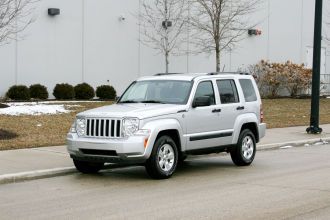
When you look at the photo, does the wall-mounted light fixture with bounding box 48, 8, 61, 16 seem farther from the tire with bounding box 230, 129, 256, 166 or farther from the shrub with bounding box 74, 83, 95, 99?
the tire with bounding box 230, 129, 256, 166

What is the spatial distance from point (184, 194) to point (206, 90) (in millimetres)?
3119

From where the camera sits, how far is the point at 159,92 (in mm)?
11742

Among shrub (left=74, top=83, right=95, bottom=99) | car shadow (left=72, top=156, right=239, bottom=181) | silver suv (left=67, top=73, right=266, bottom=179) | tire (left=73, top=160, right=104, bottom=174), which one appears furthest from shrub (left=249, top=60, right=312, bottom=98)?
tire (left=73, top=160, right=104, bottom=174)

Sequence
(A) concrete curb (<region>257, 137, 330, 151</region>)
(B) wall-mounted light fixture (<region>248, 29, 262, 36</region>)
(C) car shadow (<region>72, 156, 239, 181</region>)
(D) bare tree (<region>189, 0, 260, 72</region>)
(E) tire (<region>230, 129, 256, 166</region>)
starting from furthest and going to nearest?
(B) wall-mounted light fixture (<region>248, 29, 262, 36</region>) < (D) bare tree (<region>189, 0, 260, 72</region>) < (A) concrete curb (<region>257, 137, 330, 151</region>) < (E) tire (<region>230, 129, 256, 166</region>) < (C) car shadow (<region>72, 156, 239, 181</region>)

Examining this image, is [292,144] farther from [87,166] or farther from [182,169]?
[87,166]

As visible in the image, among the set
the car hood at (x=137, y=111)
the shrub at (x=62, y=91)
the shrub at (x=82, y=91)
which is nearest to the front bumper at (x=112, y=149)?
the car hood at (x=137, y=111)

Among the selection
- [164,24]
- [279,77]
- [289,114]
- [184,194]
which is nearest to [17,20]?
[164,24]

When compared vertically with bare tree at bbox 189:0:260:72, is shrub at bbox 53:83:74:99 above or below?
below

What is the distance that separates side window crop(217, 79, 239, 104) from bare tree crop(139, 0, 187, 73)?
1634cm

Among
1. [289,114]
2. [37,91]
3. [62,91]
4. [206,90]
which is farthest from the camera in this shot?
[289,114]

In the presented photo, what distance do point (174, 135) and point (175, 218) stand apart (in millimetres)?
3594

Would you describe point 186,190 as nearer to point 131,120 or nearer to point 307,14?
point 131,120

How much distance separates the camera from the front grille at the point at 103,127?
1050 cm

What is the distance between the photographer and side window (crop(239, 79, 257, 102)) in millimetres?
12876
